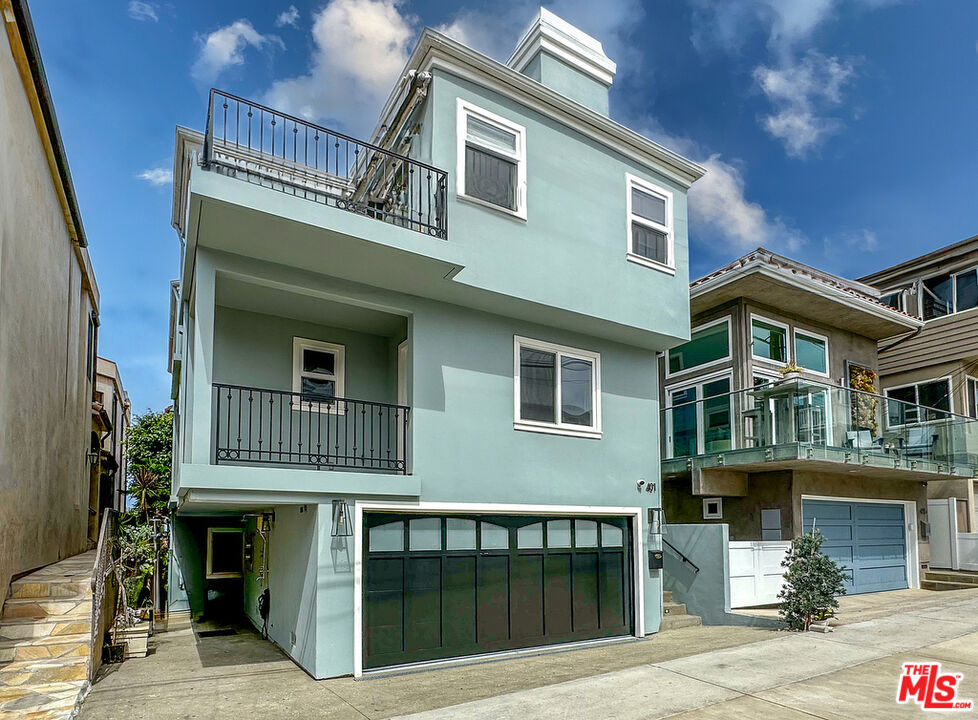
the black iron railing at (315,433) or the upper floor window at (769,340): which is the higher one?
Result: the upper floor window at (769,340)

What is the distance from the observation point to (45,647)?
25.3ft

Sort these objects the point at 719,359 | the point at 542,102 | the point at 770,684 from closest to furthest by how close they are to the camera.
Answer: the point at 770,684 < the point at 542,102 < the point at 719,359

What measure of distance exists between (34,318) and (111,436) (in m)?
16.6

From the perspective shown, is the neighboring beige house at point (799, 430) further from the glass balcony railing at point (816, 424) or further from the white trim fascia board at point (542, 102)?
the white trim fascia board at point (542, 102)

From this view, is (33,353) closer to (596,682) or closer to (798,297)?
(596,682)

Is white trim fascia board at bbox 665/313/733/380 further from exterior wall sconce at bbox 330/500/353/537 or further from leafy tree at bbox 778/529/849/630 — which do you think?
exterior wall sconce at bbox 330/500/353/537

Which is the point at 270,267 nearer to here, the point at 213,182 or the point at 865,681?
the point at 213,182

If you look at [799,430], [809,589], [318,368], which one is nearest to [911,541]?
[799,430]

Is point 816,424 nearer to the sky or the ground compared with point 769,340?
nearer to the ground

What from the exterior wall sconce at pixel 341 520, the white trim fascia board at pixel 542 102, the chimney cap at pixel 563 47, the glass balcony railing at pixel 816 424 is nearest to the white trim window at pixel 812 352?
the glass balcony railing at pixel 816 424

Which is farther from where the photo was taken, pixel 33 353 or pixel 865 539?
pixel 865 539

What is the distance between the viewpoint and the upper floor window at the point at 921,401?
15.2 metres

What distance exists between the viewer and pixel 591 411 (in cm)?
1148

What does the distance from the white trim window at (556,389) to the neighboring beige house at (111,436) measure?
14187 millimetres
